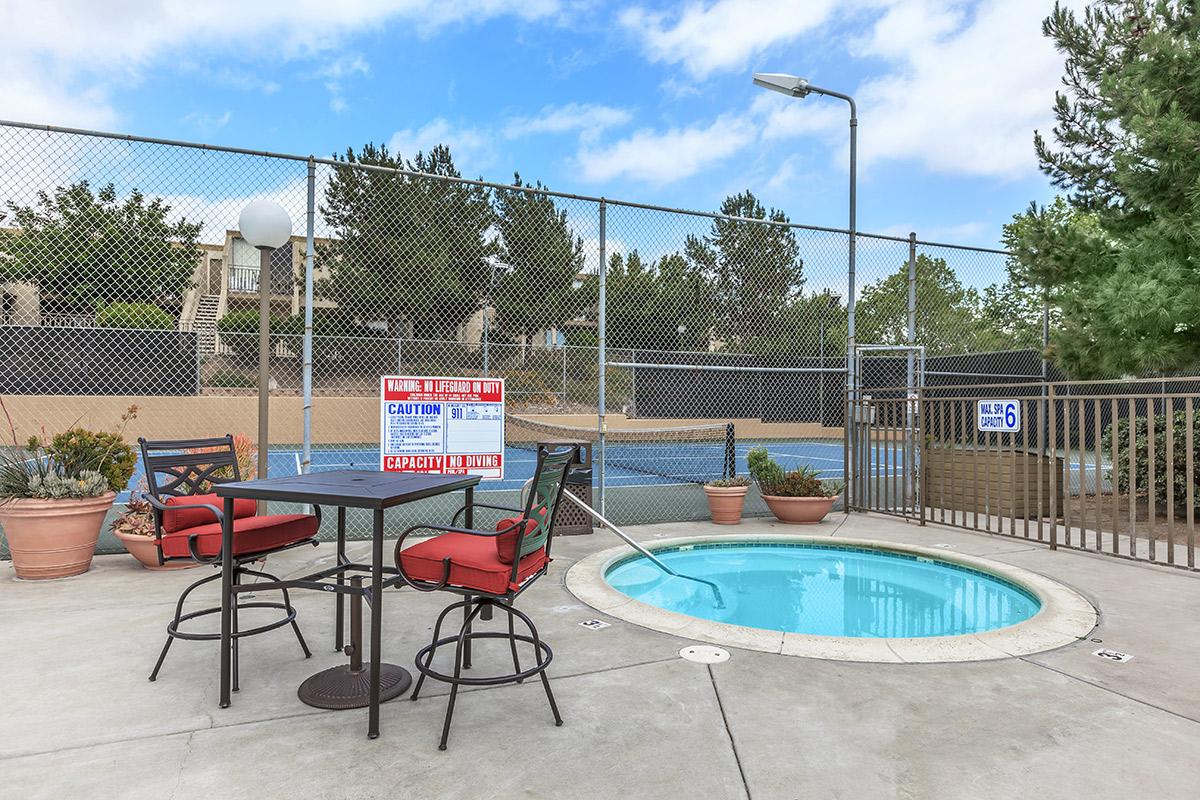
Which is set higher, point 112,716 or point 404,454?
point 404,454

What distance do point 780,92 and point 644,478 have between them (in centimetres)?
725

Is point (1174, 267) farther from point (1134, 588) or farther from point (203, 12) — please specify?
point (203, 12)

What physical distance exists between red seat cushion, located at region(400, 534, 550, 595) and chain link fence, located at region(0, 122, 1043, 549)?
2960mm

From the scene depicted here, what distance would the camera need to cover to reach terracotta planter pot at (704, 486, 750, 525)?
7.46 metres

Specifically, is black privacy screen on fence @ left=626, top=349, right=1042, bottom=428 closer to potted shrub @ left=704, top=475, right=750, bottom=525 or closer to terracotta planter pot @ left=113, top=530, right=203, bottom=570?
potted shrub @ left=704, top=475, right=750, bottom=525

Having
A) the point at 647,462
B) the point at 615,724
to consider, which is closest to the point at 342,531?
the point at 615,724

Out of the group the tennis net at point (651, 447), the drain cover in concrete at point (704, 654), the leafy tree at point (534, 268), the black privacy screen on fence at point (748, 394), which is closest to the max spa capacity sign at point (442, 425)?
the drain cover in concrete at point (704, 654)

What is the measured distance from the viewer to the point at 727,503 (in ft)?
24.4

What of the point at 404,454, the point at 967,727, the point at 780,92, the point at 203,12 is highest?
the point at 203,12

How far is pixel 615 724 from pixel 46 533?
456cm

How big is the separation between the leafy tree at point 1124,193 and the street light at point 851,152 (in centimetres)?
232

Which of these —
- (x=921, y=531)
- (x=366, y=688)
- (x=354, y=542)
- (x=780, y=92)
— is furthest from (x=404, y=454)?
(x=780, y=92)

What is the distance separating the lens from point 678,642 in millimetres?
3762

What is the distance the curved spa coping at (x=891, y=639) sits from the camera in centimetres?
358
